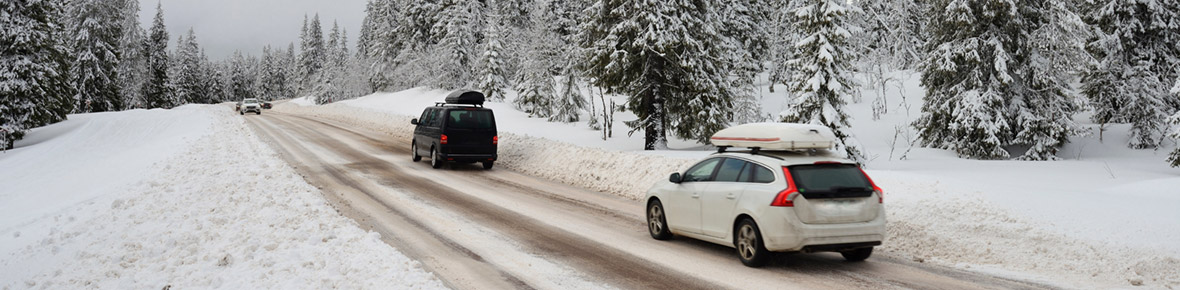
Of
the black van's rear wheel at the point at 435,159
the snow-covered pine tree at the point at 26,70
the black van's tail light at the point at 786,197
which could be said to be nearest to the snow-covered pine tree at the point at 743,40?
the black van's rear wheel at the point at 435,159

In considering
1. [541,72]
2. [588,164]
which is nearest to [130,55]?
[541,72]

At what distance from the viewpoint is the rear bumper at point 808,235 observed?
703 centimetres

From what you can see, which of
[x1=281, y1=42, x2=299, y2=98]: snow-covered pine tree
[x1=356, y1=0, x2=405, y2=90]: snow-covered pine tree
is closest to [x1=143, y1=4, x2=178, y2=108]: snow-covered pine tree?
[x1=356, y1=0, x2=405, y2=90]: snow-covered pine tree

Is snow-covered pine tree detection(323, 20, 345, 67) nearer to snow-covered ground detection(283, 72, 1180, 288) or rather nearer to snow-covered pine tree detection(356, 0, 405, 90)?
snow-covered pine tree detection(356, 0, 405, 90)

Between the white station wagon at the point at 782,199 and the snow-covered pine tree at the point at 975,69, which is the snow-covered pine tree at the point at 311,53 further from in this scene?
the white station wagon at the point at 782,199

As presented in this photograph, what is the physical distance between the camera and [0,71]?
27.6m

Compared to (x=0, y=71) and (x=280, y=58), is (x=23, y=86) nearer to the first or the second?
(x=0, y=71)

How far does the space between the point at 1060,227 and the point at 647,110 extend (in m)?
15.0

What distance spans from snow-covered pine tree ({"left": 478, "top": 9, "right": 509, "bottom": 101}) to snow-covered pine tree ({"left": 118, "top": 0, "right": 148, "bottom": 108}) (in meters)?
41.3

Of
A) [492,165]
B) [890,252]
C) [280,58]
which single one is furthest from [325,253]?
[280,58]

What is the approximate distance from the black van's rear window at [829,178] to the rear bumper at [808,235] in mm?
396

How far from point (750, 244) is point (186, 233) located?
7.22m

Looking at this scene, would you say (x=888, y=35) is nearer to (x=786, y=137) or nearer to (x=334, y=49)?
(x=786, y=137)

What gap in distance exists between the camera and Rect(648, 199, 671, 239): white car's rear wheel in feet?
29.8
